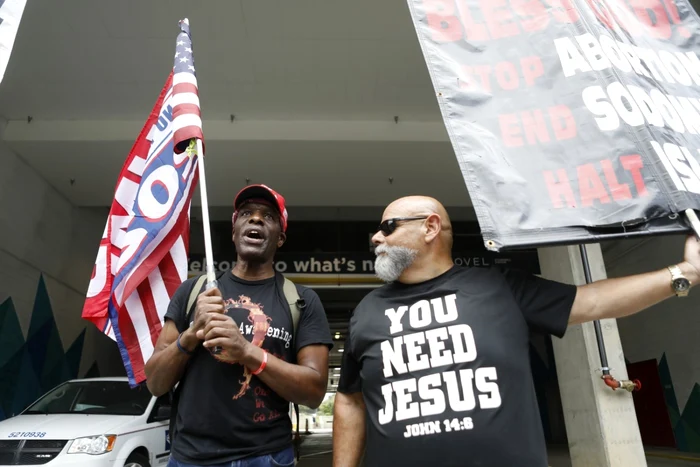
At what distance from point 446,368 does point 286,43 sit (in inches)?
207

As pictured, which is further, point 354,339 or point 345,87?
point 345,87

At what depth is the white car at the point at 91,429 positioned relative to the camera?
4.33 metres

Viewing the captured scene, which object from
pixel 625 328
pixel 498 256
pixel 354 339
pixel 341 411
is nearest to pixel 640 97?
pixel 354 339

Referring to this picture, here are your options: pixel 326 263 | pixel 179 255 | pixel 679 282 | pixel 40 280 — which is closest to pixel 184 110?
pixel 179 255

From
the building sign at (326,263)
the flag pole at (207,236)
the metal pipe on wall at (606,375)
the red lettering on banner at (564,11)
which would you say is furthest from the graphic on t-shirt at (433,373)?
the building sign at (326,263)

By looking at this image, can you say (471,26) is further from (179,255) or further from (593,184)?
(179,255)

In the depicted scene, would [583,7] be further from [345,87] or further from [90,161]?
[90,161]

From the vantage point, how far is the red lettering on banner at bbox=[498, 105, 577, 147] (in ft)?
5.57

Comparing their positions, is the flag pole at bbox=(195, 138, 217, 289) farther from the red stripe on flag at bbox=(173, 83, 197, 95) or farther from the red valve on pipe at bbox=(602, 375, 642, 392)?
the red valve on pipe at bbox=(602, 375, 642, 392)

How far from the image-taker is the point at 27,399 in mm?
8227

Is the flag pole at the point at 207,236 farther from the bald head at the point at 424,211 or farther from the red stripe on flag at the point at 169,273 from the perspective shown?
the red stripe on flag at the point at 169,273

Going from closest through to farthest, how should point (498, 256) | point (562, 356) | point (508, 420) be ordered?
point (508, 420), point (562, 356), point (498, 256)

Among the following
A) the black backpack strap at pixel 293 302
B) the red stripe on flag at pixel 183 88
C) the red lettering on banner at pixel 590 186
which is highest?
the red stripe on flag at pixel 183 88

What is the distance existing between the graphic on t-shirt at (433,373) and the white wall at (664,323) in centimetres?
854
